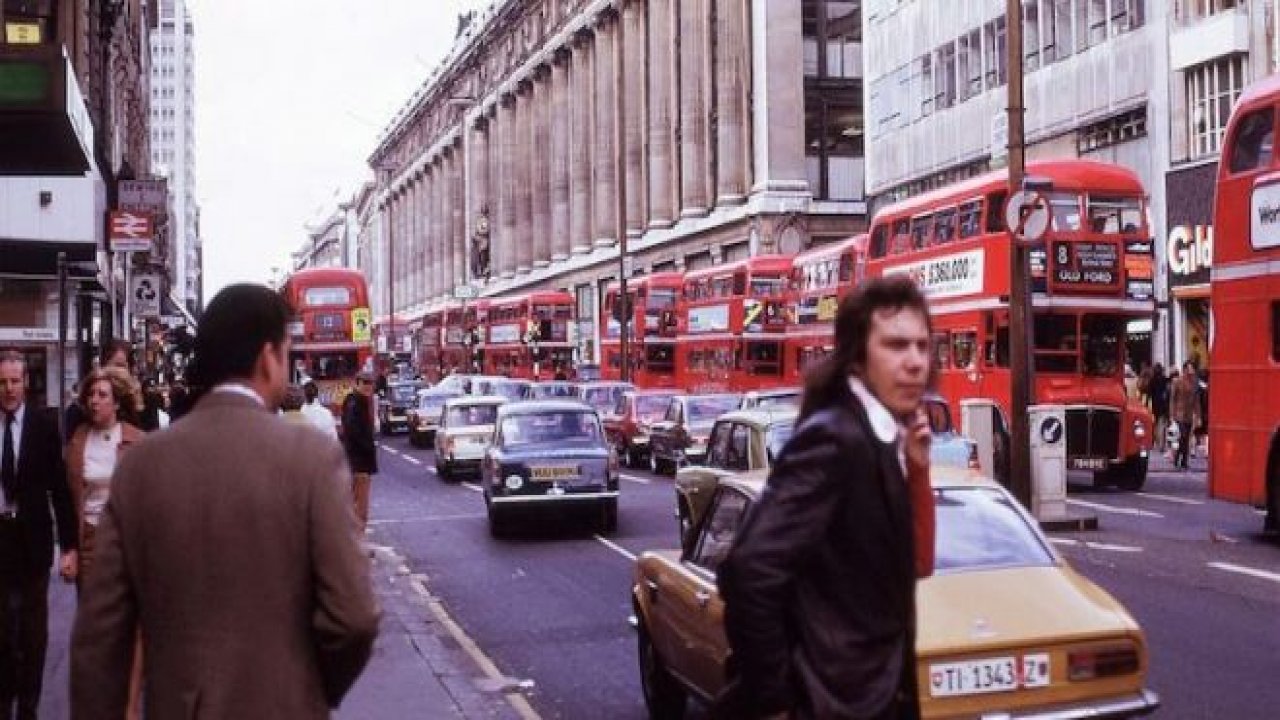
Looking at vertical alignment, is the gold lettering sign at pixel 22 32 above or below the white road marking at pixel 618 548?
above

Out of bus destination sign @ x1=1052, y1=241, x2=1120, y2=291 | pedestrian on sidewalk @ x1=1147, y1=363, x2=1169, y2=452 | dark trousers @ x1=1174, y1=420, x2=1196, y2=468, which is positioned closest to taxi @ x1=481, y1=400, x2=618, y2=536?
bus destination sign @ x1=1052, y1=241, x2=1120, y2=291

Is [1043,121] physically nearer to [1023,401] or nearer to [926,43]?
[926,43]

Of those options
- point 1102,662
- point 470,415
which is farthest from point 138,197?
point 1102,662

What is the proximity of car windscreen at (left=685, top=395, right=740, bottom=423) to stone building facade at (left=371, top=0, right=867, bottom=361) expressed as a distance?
2178cm

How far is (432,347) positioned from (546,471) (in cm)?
6450

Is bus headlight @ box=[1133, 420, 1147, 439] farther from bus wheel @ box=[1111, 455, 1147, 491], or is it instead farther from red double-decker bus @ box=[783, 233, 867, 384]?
red double-decker bus @ box=[783, 233, 867, 384]

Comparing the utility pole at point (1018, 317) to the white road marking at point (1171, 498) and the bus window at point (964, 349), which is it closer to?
the white road marking at point (1171, 498)

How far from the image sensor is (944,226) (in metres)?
27.4

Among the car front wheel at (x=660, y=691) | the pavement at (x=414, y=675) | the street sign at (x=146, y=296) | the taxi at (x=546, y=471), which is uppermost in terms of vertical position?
the street sign at (x=146, y=296)

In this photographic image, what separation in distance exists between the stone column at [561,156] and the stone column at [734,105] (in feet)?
93.7

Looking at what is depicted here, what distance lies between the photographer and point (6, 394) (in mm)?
7617

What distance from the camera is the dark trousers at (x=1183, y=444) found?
98.8 feet

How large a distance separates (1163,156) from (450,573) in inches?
933

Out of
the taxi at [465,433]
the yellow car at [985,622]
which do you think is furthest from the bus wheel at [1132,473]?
the yellow car at [985,622]
